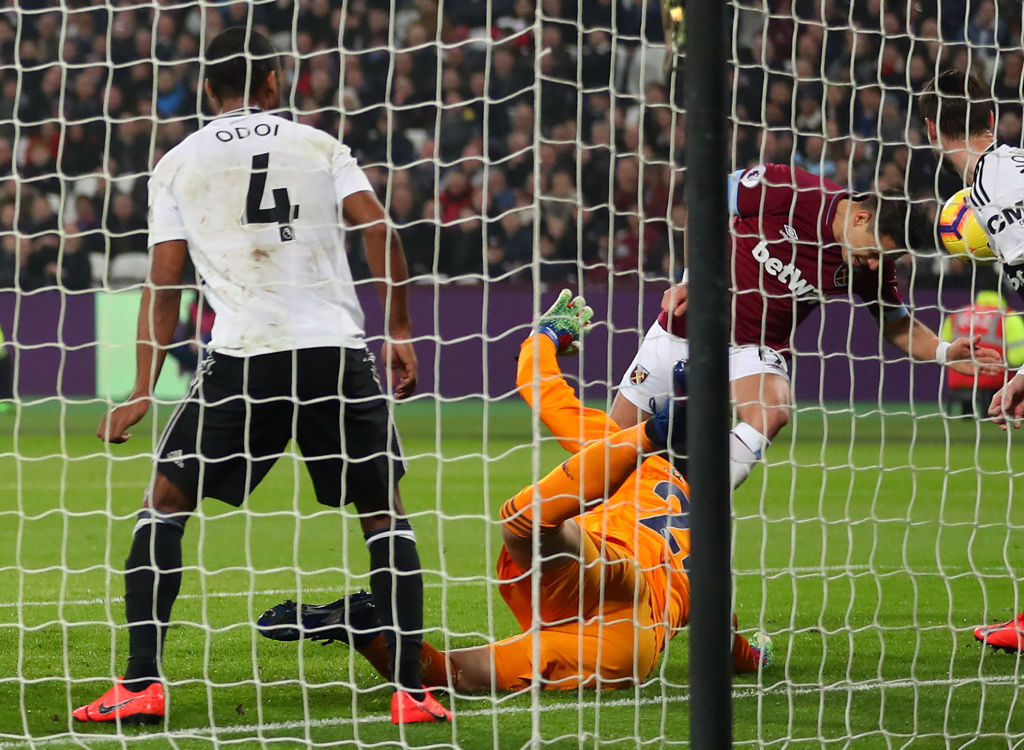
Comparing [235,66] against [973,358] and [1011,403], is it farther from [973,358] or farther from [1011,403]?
[1011,403]

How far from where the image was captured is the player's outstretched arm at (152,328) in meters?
3.60

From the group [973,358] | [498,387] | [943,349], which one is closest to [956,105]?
[943,349]

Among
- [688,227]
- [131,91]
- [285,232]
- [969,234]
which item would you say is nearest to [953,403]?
[131,91]

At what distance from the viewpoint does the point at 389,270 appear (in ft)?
12.0

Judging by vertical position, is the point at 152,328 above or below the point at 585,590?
above

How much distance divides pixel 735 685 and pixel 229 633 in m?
1.73

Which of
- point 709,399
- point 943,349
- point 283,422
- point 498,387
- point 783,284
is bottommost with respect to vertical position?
point 498,387

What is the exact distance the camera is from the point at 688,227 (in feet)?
7.70

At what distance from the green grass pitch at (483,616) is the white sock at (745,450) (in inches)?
6.2

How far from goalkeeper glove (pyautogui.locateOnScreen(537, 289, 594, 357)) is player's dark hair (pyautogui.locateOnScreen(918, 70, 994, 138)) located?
1260 mm

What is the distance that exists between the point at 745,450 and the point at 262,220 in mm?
1604

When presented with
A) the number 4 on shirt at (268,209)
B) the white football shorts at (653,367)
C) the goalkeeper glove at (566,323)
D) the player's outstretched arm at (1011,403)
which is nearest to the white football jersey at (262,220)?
the number 4 on shirt at (268,209)

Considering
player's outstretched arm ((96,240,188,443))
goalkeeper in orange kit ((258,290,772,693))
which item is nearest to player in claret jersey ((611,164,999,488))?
goalkeeper in orange kit ((258,290,772,693))

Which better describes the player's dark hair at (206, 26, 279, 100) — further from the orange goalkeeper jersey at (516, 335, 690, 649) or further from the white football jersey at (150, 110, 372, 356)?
the orange goalkeeper jersey at (516, 335, 690, 649)
